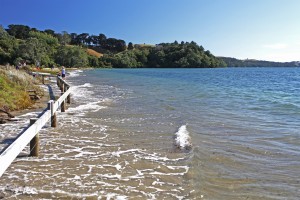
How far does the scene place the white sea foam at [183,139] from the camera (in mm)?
9167

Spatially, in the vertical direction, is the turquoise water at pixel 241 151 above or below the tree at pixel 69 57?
below

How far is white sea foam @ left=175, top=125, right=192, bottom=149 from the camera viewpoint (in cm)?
917

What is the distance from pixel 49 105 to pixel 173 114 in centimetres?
687

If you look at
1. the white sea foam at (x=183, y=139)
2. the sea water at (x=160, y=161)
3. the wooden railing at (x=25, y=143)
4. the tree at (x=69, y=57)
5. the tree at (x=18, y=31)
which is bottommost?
the sea water at (x=160, y=161)

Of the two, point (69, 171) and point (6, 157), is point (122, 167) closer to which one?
point (69, 171)

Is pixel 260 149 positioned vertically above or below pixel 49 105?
below

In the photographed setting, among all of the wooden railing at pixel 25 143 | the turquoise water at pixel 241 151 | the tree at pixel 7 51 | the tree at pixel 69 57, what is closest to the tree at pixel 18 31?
the tree at pixel 69 57

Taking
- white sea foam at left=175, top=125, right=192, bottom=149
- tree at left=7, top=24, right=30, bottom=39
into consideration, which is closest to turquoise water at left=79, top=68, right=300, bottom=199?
white sea foam at left=175, top=125, right=192, bottom=149

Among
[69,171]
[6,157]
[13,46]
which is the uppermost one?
[13,46]

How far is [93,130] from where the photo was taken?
1117cm

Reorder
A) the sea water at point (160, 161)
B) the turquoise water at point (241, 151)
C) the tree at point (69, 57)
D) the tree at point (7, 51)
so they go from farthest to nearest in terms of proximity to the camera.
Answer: the tree at point (69, 57) → the tree at point (7, 51) → the turquoise water at point (241, 151) → the sea water at point (160, 161)

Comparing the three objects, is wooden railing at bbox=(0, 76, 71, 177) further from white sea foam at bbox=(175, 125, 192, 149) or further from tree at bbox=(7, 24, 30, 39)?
tree at bbox=(7, 24, 30, 39)

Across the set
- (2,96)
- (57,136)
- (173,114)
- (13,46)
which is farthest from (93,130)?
(13,46)

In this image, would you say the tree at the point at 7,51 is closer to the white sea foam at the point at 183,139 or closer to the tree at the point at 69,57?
the tree at the point at 69,57
